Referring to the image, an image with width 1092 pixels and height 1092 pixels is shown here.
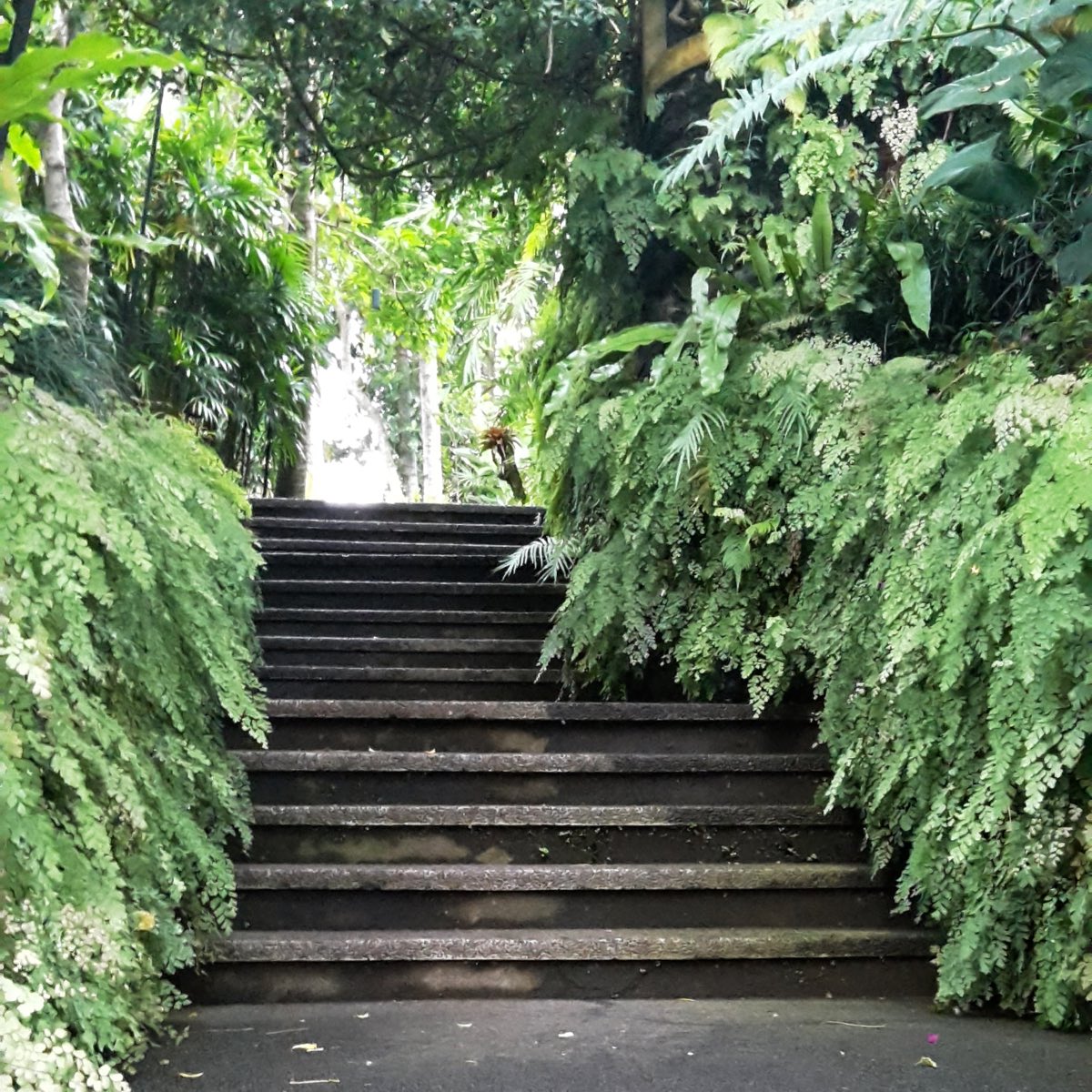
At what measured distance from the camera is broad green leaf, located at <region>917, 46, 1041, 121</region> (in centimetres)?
238

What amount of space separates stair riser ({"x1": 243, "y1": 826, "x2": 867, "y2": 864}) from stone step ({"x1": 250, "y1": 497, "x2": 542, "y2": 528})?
2.82 metres

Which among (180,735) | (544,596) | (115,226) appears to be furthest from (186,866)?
(115,226)

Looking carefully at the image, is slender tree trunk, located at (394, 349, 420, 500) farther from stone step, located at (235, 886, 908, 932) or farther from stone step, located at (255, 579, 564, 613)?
stone step, located at (235, 886, 908, 932)

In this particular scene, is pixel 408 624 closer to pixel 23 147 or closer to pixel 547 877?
pixel 547 877

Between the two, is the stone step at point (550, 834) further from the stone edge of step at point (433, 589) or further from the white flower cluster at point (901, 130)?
the white flower cluster at point (901, 130)

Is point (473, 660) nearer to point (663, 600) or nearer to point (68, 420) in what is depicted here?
point (663, 600)

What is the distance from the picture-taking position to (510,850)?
274 cm

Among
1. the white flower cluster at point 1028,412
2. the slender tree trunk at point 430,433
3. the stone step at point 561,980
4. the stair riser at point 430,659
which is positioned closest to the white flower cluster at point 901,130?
the white flower cluster at point 1028,412

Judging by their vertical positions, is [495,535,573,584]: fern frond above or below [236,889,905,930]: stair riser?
above

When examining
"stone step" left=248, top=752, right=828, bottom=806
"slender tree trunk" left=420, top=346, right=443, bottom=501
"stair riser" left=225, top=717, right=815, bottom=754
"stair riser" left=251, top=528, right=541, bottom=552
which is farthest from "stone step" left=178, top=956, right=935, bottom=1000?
"slender tree trunk" left=420, top=346, right=443, bottom=501

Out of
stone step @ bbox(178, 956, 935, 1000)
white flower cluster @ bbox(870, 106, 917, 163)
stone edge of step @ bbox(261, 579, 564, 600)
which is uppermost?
white flower cluster @ bbox(870, 106, 917, 163)

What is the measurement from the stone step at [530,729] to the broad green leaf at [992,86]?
166cm

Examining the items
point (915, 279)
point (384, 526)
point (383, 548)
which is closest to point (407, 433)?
point (384, 526)

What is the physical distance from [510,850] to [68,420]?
1.48m
